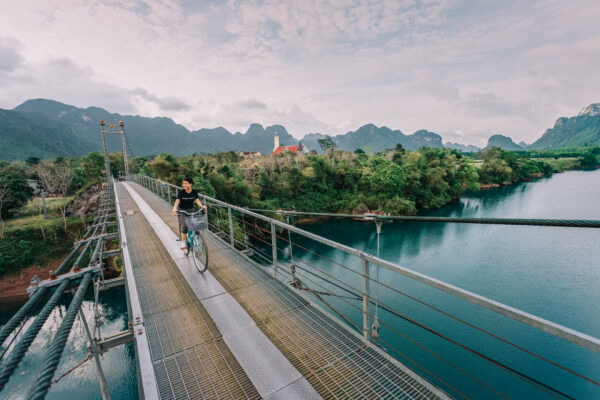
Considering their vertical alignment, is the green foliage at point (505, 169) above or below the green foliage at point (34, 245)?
above

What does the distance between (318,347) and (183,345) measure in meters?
1.49

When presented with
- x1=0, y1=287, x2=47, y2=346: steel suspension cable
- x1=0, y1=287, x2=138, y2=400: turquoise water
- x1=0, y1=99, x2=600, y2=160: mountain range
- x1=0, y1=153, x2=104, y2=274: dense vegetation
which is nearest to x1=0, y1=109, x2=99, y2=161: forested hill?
x1=0, y1=99, x2=600, y2=160: mountain range

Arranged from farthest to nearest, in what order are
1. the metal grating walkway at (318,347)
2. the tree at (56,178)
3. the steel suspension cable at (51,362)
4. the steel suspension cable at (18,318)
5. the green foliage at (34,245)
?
the tree at (56,178) < the green foliage at (34,245) < the metal grating walkway at (318,347) < the steel suspension cable at (18,318) < the steel suspension cable at (51,362)

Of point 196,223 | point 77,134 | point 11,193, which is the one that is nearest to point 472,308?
point 196,223

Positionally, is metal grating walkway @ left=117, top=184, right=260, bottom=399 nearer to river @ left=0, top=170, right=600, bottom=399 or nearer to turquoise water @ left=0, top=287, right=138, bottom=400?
river @ left=0, top=170, right=600, bottom=399

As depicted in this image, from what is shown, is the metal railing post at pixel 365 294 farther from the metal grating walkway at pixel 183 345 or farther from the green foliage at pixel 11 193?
the green foliage at pixel 11 193

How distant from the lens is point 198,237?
4902 millimetres

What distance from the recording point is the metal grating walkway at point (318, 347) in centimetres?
244

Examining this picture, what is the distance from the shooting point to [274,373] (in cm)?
265

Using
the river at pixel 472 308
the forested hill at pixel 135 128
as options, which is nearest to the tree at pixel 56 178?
the river at pixel 472 308

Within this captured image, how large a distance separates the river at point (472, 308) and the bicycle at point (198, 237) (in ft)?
8.38

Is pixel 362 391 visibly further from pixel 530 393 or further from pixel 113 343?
pixel 530 393

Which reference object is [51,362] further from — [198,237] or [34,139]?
[34,139]

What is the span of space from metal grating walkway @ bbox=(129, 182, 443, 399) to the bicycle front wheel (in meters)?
0.38
